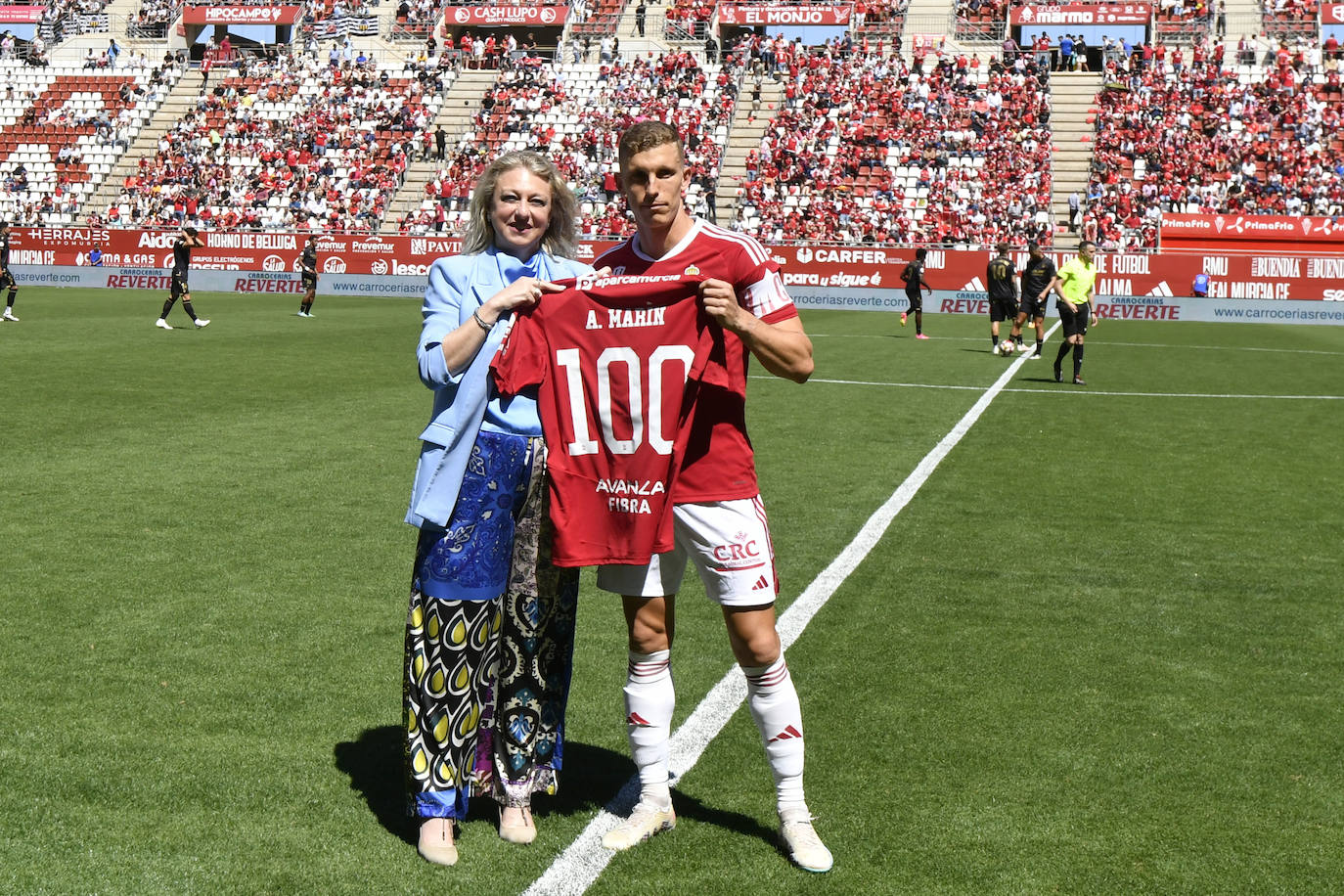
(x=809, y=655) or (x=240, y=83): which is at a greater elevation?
(x=240, y=83)

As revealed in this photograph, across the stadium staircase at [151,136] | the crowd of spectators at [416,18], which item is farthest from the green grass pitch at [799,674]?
the crowd of spectators at [416,18]

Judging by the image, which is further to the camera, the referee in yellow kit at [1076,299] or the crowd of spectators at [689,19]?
the crowd of spectators at [689,19]

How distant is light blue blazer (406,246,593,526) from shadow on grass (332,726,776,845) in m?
1.07

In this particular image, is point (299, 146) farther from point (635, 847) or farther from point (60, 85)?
point (635, 847)

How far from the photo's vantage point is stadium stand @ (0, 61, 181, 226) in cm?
4941

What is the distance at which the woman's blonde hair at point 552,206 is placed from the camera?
412cm

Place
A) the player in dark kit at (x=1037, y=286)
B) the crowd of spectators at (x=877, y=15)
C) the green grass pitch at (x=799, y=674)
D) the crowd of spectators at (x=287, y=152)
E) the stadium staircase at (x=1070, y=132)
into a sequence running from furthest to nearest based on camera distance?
the crowd of spectators at (x=877, y=15), the crowd of spectators at (x=287, y=152), the stadium staircase at (x=1070, y=132), the player in dark kit at (x=1037, y=286), the green grass pitch at (x=799, y=674)

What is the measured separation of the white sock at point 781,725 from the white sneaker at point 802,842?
29 mm

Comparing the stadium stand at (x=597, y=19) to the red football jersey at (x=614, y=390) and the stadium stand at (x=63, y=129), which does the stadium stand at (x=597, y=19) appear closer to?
the stadium stand at (x=63, y=129)

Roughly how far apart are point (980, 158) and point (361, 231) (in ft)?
65.3

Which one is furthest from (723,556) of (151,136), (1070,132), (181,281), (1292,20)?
(151,136)

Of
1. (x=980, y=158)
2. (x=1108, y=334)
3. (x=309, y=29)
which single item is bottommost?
(x=1108, y=334)

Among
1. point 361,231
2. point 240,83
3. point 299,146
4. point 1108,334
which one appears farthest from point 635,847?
point 240,83

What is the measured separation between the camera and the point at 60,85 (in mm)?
54625
